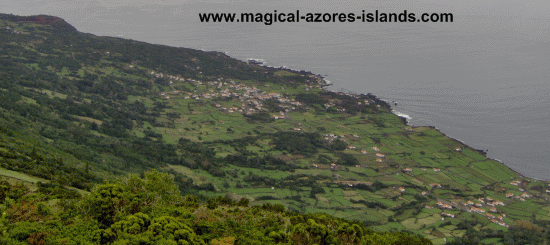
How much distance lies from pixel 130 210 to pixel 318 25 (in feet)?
318

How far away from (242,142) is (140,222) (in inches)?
1234

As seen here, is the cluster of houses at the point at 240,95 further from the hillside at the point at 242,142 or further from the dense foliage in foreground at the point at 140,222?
the dense foliage in foreground at the point at 140,222

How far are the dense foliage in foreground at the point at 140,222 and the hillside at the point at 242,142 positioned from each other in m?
0.88

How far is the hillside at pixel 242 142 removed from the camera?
28.1 metres

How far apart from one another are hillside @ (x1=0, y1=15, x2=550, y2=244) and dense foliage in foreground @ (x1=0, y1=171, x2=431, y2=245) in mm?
883

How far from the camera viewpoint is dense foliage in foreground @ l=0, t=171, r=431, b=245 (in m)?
10.8

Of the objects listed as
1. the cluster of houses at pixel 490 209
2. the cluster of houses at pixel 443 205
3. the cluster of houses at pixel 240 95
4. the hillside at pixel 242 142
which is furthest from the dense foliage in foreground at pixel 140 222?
the cluster of houses at pixel 240 95

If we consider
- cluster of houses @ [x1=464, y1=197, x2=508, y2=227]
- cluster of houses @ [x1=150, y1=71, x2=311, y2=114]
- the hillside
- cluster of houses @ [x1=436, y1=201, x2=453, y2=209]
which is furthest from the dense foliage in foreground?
cluster of houses @ [x1=150, y1=71, x2=311, y2=114]

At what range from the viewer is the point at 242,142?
43281 millimetres

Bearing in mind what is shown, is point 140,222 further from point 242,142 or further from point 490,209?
point 242,142

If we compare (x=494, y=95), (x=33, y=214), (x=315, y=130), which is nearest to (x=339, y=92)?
(x=315, y=130)

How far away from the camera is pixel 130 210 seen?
44.8ft

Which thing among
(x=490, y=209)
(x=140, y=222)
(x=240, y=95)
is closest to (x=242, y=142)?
(x=240, y=95)

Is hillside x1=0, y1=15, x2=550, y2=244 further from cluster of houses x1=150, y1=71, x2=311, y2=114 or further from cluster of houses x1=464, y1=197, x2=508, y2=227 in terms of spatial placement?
cluster of houses x1=150, y1=71, x2=311, y2=114
